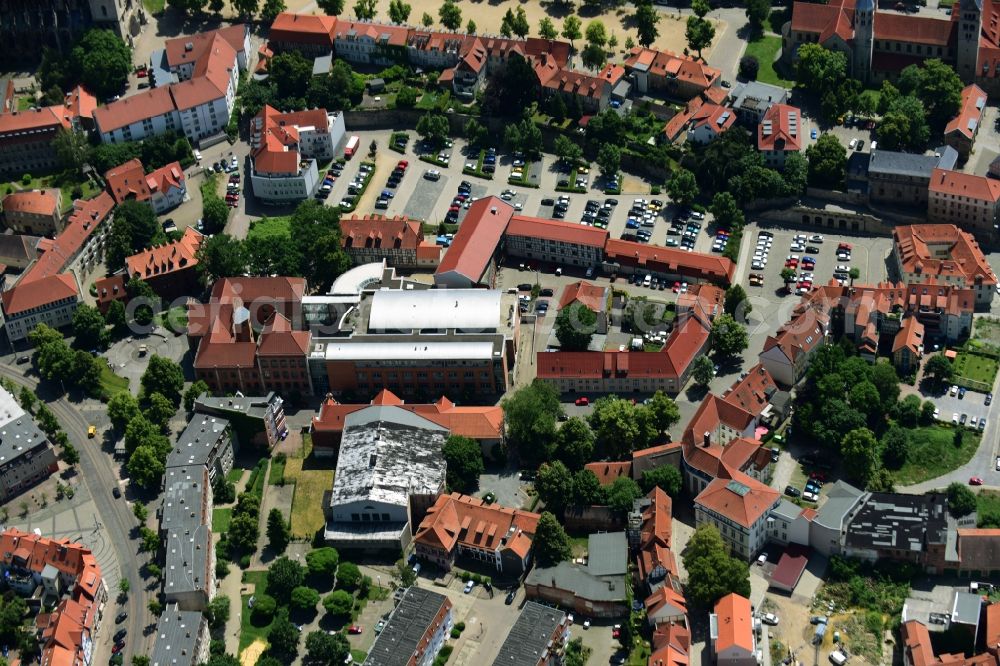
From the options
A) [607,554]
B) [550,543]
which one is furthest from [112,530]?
[607,554]

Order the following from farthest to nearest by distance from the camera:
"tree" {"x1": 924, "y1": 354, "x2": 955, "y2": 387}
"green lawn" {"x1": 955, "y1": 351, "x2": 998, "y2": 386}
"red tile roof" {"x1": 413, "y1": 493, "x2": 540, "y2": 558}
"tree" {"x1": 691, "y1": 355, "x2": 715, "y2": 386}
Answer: "tree" {"x1": 691, "y1": 355, "x2": 715, "y2": 386} < "green lawn" {"x1": 955, "y1": 351, "x2": 998, "y2": 386} < "tree" {"x1": 924, "y1": 354, "x2": 955, "y2": 387} < "red tile roof" {"x1": 413, "y1": 493, "x2": 540, "y2": 558}

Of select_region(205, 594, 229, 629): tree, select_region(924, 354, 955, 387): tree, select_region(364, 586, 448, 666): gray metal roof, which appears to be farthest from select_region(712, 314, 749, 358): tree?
select_region(205, 594, 229, 629): tree

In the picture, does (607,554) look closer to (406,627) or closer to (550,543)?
(550,543)

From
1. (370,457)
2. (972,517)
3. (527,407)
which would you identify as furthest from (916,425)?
(370,457)

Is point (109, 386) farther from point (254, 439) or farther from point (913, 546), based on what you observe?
point (913, 546)

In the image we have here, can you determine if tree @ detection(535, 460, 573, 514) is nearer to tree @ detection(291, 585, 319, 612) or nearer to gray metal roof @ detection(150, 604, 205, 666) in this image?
tree @ detection(291, 585, 319, 612)

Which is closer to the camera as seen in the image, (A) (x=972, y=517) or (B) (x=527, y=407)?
(A) (x=972, y=517)

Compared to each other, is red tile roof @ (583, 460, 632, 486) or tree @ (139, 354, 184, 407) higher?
tree @ (139, 354, 184, 407)
